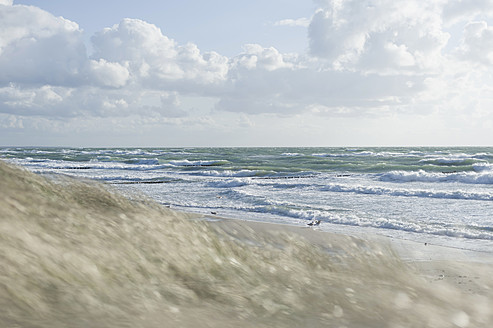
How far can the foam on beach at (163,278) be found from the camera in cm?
174

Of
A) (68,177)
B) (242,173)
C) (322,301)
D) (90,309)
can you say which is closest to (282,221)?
(68,177)

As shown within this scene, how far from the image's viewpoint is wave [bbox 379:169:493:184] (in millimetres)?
28125

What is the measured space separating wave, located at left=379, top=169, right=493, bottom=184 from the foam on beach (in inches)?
1134

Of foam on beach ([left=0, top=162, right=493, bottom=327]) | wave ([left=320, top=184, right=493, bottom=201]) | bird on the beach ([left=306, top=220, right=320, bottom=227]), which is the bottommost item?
bird on the beach ([left=306, top=220, right=320, bottom=227])

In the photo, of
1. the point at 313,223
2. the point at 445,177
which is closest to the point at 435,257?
the point at 313,223

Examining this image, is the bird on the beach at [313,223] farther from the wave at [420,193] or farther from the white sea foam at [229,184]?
the white sea foam at [229,184]

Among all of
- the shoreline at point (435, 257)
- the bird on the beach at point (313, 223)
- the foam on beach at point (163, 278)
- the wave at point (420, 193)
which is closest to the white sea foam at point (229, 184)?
the wave at point (420, 193)

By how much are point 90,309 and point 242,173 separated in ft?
121

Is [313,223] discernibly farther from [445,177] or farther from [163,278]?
[445,177]

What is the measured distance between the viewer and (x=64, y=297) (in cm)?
173

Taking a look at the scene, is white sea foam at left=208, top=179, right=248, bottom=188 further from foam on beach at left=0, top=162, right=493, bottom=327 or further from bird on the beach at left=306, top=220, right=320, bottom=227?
foam on beach at left=0, top=162, right=493, bottom=327

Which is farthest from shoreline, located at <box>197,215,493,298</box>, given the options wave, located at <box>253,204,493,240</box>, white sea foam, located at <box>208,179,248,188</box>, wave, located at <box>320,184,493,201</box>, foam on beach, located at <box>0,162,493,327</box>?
white sea foam, located at <box>208,179,248,188</box>

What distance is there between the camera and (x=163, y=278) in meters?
2.19

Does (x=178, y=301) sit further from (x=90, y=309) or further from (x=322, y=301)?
(x=322, y=301)
